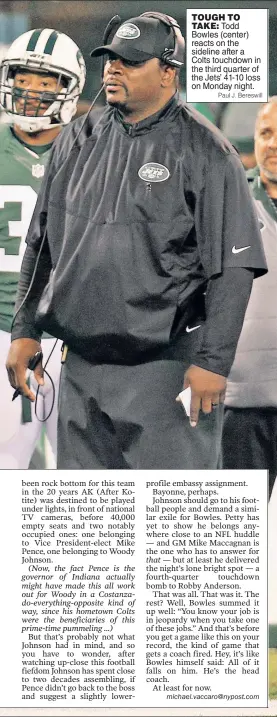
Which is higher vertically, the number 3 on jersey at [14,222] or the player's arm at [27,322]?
the number 3 on jersey at [14,222]

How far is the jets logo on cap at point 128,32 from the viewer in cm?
234

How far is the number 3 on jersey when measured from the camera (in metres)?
2.46

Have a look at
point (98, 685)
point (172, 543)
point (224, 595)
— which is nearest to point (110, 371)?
point (172, 543)

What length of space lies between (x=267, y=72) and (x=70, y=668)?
1.55m

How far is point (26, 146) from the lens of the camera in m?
2.46

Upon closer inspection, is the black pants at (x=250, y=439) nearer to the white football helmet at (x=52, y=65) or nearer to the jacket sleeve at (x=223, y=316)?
the jacket sleeve at (x=223, y=316)

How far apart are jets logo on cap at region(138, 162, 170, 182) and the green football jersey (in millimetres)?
275

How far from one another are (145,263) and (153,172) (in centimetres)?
22

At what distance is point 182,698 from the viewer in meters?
2.39

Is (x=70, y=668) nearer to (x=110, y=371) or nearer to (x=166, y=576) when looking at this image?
(x=166, y=576)

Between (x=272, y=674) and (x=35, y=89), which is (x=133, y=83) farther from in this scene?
(x=272, y=674)

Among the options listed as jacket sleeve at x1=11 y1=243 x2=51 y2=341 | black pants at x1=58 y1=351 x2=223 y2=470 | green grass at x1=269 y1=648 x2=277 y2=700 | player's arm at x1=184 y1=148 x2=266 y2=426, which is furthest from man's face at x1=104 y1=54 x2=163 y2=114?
green grass at x1=269 y1=648 x2=277 y2=700
